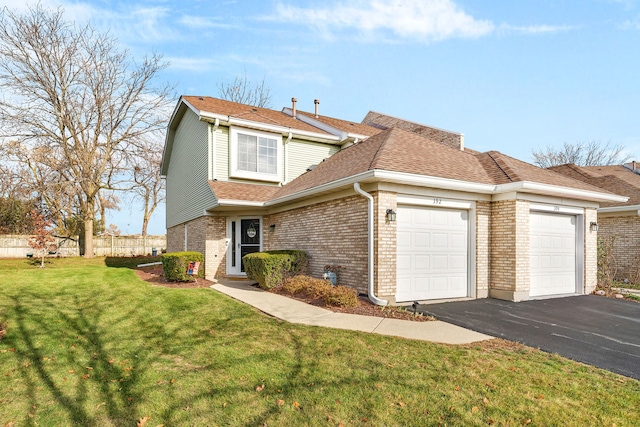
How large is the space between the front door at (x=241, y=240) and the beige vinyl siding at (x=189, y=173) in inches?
53.6

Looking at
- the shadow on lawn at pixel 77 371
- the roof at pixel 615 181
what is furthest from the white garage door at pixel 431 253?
the roof at pixel 615 181

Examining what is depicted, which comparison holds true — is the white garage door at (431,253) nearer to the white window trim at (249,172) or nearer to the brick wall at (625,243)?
the white window trim at (249,172)

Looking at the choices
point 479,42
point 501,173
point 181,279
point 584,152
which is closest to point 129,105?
point 181,279

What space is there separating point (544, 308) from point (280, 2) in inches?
396

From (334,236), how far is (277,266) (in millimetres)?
1893

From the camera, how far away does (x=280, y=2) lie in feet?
31.4

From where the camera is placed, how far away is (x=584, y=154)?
113 feet

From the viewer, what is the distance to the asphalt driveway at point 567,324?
5.01 meters

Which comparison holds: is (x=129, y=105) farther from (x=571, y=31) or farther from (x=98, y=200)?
(x=571, y=31)

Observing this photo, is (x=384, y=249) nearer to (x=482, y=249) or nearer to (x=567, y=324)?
(x=482, y=249)

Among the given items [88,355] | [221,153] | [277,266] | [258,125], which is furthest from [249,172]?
[88,355]

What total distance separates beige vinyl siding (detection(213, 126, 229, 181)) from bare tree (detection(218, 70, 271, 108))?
17.8 metres

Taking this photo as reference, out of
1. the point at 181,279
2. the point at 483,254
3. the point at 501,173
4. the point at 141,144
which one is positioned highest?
the point at 141,144

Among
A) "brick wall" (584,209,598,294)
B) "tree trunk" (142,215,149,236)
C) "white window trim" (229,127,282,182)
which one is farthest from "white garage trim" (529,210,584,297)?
"tree trunk" (142,215,149,236)
